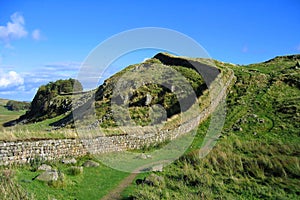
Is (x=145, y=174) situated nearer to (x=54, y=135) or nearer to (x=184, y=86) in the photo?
(x=54, y=135)

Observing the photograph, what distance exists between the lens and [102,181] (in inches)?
546

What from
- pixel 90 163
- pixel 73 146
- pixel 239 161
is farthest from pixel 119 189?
pixel 239 161

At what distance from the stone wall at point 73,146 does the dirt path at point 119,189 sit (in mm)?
4379

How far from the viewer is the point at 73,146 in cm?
1748

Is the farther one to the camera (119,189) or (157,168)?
(157,168)

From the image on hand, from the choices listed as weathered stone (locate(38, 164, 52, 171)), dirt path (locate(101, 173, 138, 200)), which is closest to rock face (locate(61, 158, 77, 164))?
weathered stone (locate(38, 164, 52, 171))

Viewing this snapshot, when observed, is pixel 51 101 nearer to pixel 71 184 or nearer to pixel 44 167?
pixel 44 167

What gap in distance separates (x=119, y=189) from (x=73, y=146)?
586cm

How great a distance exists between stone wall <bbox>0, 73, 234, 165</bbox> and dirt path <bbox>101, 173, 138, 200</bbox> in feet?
14.4

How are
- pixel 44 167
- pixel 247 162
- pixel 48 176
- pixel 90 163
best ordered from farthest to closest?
pixel 90 163, pixel 247 162, pixel 44 167, pixel 48 176

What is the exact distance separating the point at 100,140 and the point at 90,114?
700 inches

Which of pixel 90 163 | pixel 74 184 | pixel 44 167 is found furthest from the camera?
pixel 90 163

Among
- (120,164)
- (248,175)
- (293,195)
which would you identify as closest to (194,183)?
(248,175)

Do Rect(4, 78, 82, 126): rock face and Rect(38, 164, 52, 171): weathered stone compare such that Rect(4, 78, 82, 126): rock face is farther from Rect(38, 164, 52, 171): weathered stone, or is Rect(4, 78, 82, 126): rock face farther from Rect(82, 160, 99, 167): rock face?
Rect(38, 164, 52, 171): weathered stone
